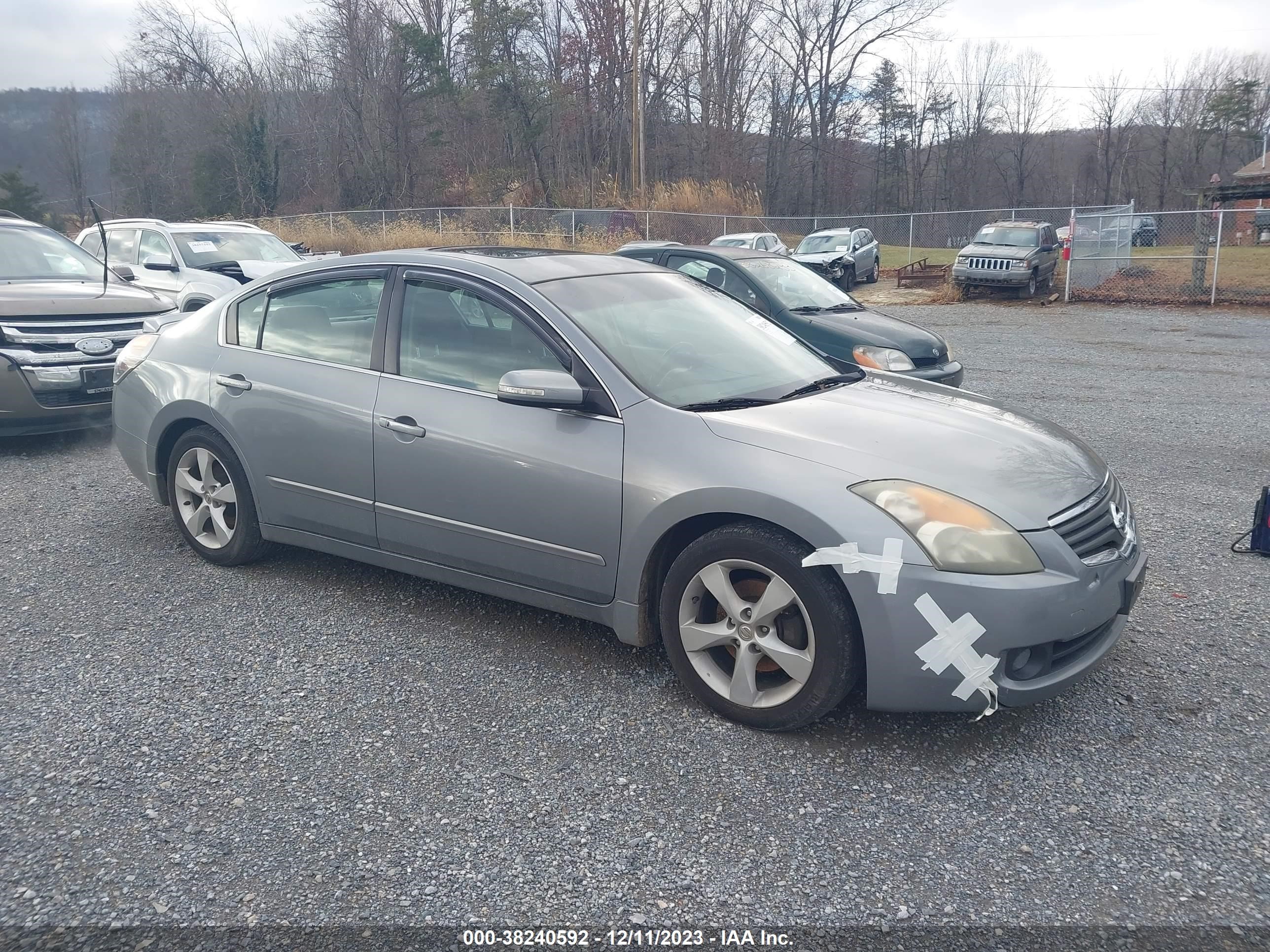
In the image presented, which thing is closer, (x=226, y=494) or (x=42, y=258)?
(x=226, y=494)

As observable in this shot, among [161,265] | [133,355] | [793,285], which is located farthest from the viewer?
[161,265]

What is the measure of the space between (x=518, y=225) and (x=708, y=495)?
29.3 m

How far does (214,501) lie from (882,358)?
205 inches

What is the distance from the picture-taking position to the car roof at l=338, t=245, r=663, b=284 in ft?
13.7

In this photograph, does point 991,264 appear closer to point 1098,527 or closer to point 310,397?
point 1098,527

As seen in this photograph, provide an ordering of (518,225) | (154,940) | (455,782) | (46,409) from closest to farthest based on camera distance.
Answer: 1. (154,940)
2. (455,782)
3. (46,409)
4. (518,225)

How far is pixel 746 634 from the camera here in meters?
3.27

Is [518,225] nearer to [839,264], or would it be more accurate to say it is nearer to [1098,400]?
[839,264]

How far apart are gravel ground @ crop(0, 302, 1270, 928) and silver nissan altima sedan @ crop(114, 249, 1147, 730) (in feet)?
0.92

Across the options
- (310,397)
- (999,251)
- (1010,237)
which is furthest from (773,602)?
(1010,237)

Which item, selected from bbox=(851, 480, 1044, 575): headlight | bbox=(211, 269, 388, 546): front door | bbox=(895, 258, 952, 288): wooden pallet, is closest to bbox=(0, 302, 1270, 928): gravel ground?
bbox=(211, 269, 388, 546): front door

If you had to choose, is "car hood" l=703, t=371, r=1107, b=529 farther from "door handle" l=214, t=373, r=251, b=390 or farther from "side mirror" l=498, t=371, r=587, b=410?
"door handle" l=214, t=373, r=251, b=390

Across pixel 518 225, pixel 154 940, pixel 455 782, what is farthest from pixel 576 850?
pixel 518 225

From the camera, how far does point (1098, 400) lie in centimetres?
981
